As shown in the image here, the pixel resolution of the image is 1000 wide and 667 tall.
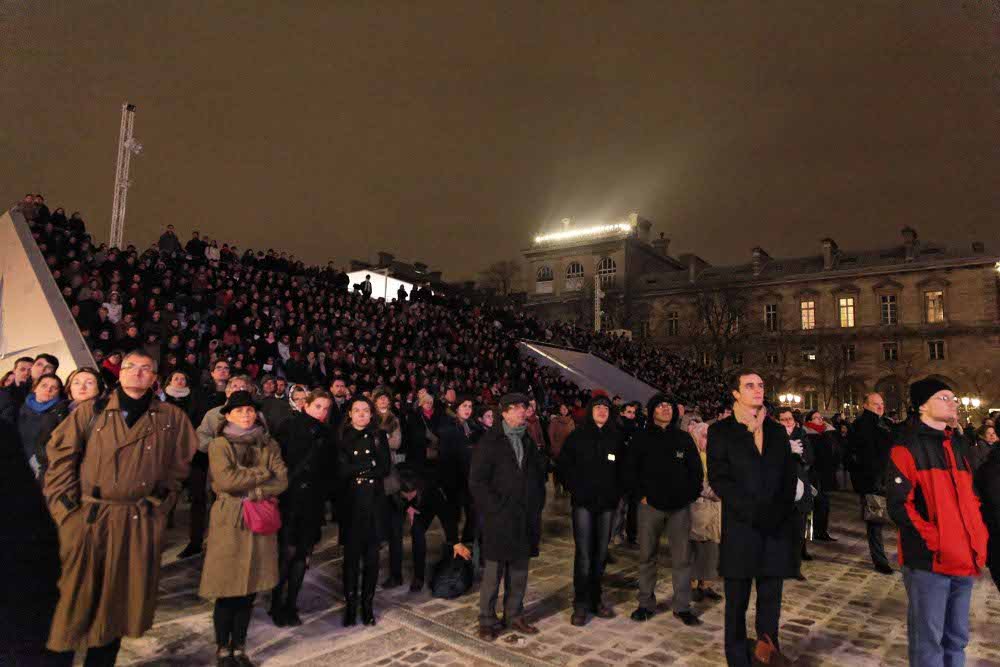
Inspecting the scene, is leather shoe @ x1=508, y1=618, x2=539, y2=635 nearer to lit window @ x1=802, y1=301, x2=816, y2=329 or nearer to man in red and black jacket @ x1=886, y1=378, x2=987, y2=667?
man in red and black jacket @ x1=886, y1=378, x2=987, y2=667

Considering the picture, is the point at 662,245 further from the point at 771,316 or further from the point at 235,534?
the point at 235,534

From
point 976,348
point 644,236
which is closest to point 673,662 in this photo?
point 976,348

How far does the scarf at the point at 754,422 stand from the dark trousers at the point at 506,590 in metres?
2.04

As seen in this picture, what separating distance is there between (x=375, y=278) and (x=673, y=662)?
2268 centimetres

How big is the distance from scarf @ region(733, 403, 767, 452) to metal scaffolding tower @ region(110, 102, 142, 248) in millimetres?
19037

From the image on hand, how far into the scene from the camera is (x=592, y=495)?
562 centimetres

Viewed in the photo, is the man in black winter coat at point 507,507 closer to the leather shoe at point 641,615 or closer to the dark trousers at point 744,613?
the leather shoe at point 641,615

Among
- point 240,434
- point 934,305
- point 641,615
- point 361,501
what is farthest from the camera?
point 934,305

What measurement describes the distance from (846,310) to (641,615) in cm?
5393

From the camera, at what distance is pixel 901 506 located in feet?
12.6

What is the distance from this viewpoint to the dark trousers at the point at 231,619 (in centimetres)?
433

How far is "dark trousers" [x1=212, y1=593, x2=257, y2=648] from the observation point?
4.33 meters

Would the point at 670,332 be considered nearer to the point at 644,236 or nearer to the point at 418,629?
the point at 644,236

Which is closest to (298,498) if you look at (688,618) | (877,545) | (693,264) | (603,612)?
(603,612)
